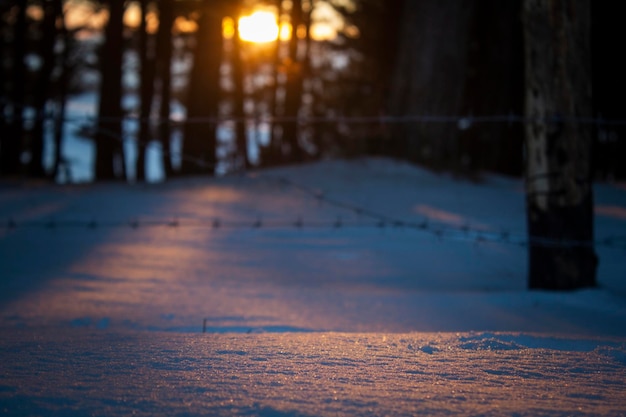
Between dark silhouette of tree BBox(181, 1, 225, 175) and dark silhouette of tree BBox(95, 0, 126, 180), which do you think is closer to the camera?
dark silhouette of tree BBox(95, 0, 126, 180)

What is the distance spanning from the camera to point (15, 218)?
9.80m

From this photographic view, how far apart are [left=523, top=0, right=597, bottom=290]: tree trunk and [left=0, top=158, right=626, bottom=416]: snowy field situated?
1.13 feet

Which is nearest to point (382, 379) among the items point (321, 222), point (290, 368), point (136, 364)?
point (290, 368)

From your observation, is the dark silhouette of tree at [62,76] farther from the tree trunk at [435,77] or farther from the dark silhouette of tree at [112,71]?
the tree trunk at [435,77]

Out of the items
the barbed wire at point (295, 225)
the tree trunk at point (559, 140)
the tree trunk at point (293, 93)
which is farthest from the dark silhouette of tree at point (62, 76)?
the tree trunk at point (559, 140)

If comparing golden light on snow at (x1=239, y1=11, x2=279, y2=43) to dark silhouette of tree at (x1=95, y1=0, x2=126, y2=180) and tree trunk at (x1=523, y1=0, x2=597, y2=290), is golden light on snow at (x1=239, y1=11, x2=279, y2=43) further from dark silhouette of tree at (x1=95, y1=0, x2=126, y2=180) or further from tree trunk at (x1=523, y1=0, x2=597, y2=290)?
tree trunk at (x1=523, y1=0, x2=597, y2=290)

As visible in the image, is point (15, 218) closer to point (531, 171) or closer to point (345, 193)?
point (345, 193)

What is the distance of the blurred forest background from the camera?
14.3 meters

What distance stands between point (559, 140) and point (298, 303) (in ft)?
9.10

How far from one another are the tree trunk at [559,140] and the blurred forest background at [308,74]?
2783 mm

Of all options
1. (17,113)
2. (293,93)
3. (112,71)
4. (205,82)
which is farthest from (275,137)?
(112,71)

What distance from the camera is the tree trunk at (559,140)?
618 cm

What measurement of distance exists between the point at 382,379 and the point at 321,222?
6.24 m

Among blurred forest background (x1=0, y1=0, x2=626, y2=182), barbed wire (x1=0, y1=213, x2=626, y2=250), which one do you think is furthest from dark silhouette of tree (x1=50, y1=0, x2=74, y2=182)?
barbed wire (x1=0, y1=213, x2=626, y2=250)
